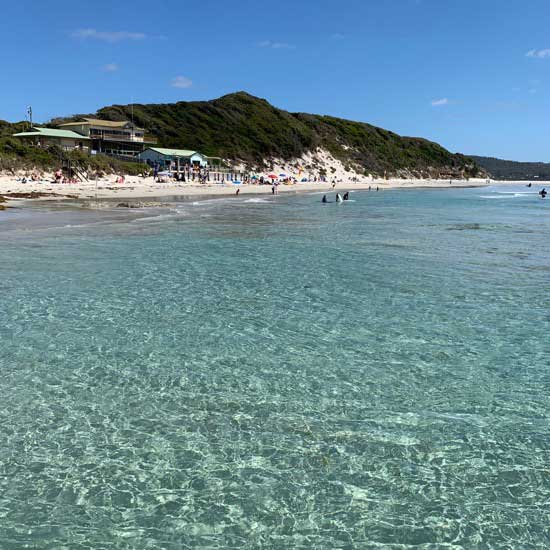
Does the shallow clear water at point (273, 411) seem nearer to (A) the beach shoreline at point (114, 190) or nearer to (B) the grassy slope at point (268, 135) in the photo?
(A) the beach shoreline at point (114, 190)

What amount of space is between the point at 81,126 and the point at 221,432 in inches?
3591

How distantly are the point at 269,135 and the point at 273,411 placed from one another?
390ft

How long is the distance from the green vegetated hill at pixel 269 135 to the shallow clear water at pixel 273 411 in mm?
96146

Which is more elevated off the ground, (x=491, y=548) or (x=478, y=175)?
(x=478, y=175)

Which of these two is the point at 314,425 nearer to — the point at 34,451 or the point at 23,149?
the point at 34,451

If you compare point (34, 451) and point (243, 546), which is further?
point (34, 451)

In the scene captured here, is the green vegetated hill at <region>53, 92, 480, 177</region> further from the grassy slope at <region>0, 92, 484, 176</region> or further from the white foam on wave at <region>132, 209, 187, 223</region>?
the white foam on wave at <region>132, 209, 187, 223</region>

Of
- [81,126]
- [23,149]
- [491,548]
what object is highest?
[81,126]

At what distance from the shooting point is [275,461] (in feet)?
18.4

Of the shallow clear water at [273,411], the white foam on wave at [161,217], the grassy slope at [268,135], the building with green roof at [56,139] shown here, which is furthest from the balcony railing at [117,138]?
the shallow clear water at [273,411]

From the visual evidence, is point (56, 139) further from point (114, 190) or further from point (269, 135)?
point (269, 135)

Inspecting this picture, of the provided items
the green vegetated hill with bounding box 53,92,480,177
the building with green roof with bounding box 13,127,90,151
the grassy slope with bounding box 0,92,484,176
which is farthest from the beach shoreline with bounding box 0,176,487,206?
the grassy slope with bounding box 0,92,484,176

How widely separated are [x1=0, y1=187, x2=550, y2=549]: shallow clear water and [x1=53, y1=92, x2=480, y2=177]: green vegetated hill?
96146mm

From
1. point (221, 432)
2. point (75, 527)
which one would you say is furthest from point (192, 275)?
point (75, 527)
